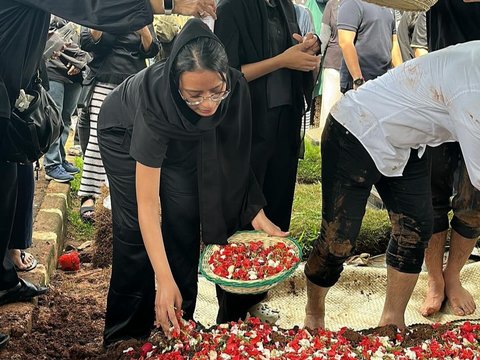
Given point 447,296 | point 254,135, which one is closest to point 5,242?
point 254,135

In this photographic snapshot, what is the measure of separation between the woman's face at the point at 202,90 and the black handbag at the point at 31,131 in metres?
0.87

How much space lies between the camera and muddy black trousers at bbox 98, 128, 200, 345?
2760mm

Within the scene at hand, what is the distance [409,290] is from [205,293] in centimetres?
120

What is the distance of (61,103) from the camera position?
5.73 meters

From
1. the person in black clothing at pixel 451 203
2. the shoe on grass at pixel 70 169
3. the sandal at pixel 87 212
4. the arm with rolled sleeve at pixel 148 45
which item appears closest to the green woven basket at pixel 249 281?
the person in black clothing at pixel 451 203

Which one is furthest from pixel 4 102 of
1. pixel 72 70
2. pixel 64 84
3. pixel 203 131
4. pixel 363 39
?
pixel 363 39

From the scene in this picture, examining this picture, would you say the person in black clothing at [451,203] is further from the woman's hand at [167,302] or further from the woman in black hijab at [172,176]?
the woman's hand at [167,302]

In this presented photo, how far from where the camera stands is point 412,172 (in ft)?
9.36

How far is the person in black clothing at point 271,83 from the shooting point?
3160 mm

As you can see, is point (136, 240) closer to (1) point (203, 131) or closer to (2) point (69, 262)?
(1) point (203, 131)

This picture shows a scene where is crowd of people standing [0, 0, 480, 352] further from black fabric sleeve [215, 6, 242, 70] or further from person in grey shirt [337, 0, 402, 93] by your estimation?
person in grey shirt [337, 0, 402, 93]

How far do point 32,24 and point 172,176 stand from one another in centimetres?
79

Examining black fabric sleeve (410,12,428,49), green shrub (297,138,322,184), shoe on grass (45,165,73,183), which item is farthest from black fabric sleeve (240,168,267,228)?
green shrub (297,138,322,184)

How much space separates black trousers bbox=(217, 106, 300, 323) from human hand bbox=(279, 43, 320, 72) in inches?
8.8
